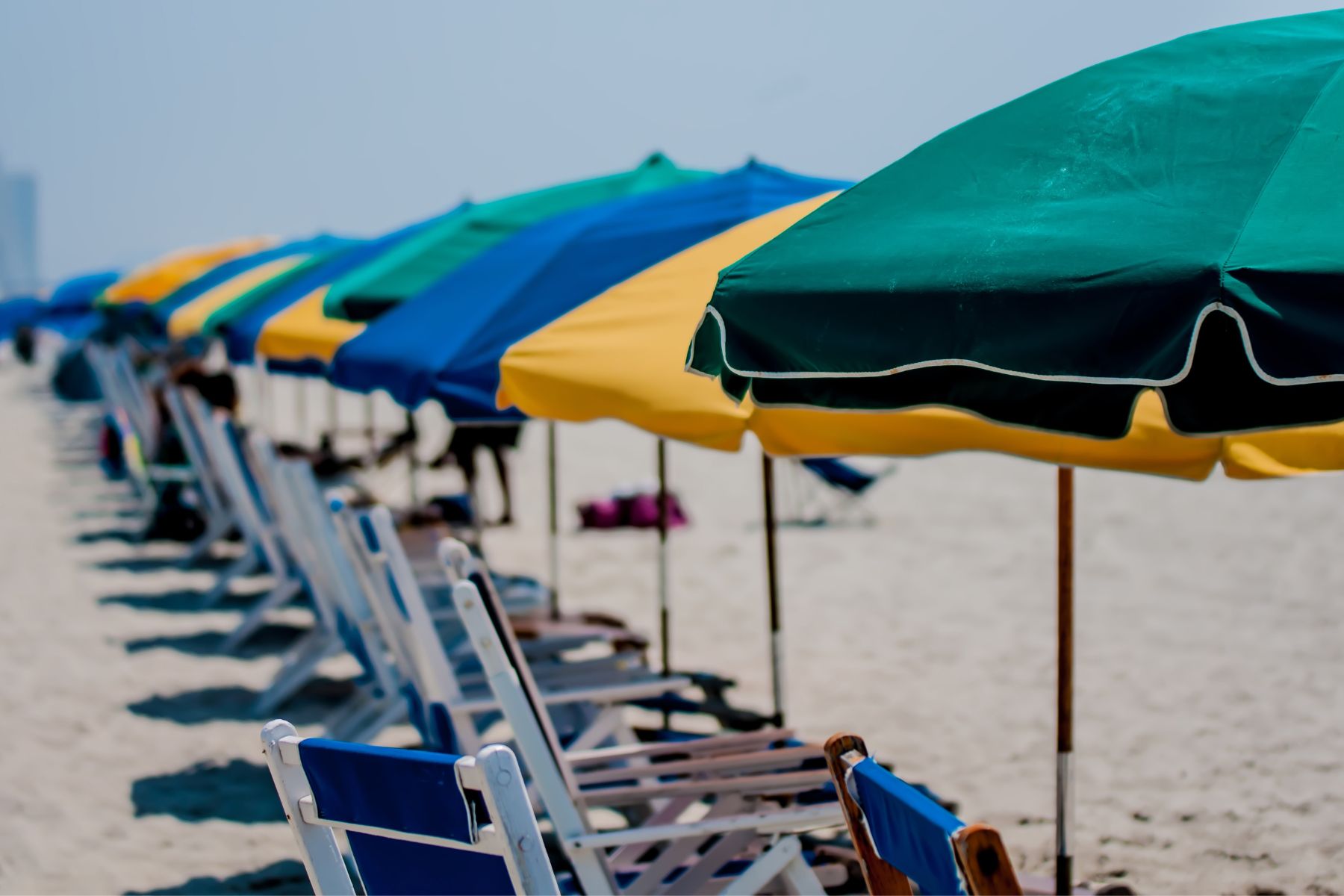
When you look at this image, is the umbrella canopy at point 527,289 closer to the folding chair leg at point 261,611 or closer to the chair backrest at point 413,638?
the chair backrest at point 413,638

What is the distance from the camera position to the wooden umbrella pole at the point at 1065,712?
10.6 feet

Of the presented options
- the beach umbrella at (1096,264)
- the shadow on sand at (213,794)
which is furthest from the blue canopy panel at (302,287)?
the beach umbrella at (1096,264)

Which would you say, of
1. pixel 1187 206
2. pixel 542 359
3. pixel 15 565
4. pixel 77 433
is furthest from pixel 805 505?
pixel 77 433

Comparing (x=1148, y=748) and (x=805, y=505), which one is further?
(x=805, y=505)

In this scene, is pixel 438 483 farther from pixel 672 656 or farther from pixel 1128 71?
pixel 1128 71

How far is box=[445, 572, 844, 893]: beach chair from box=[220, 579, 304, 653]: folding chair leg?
3.20 m

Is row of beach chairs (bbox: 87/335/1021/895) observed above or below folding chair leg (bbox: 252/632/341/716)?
above

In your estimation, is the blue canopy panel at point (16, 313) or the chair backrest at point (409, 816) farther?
the blue canopy panel at point (16, 313)

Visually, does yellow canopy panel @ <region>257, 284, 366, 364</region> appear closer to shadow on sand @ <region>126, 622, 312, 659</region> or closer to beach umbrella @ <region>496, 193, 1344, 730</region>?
shadow on sand @ <region>126, 622, 312, 659</region>

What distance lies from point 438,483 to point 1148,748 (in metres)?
9.12

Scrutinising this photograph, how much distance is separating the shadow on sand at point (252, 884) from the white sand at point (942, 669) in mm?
21

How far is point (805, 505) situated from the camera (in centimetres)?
1156

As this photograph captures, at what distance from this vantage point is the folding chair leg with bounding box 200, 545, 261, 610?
7543 millimetres

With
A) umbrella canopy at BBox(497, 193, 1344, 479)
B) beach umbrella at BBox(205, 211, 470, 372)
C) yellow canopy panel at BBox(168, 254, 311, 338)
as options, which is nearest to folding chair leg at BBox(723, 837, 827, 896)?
umbrella canopy at BBox(497, 193, 1344, 479)
